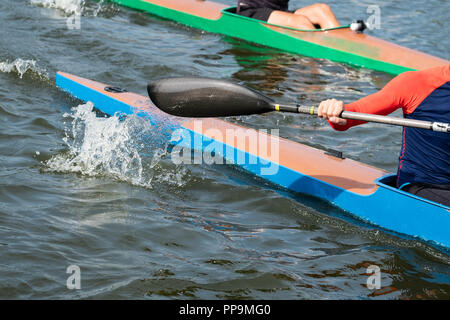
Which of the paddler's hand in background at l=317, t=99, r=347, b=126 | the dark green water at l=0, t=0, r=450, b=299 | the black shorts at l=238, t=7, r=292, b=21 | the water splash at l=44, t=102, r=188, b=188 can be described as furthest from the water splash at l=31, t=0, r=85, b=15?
the paddler's hand in background at l=317, t=99, r=347, b=126

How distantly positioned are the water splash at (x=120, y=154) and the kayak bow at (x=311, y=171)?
0.22 metres

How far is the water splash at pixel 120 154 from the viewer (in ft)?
16.0

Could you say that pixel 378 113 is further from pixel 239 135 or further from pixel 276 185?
pixel 239 135

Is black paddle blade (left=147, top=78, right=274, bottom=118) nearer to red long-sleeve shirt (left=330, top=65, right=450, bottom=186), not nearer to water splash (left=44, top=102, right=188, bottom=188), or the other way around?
red long-sleeve shirt (left=330, top=65, right=450, bottom=186)

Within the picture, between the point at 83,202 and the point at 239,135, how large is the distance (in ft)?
4.86

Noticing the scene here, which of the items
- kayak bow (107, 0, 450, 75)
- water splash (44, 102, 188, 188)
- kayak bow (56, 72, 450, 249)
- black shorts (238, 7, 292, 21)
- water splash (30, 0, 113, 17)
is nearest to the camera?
kayak bow (56, 72, 450, 249)

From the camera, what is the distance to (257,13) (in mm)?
8820

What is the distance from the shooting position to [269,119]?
6.38 m

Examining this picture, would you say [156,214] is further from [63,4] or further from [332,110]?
[63,4]

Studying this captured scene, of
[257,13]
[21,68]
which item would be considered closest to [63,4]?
[257,13]

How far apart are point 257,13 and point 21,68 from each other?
134 inches

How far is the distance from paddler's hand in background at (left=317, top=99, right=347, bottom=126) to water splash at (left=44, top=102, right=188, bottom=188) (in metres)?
1.51

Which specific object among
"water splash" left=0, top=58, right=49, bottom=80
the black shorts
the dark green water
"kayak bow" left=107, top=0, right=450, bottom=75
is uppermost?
the black shorts

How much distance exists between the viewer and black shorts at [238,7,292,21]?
876 centimetres
